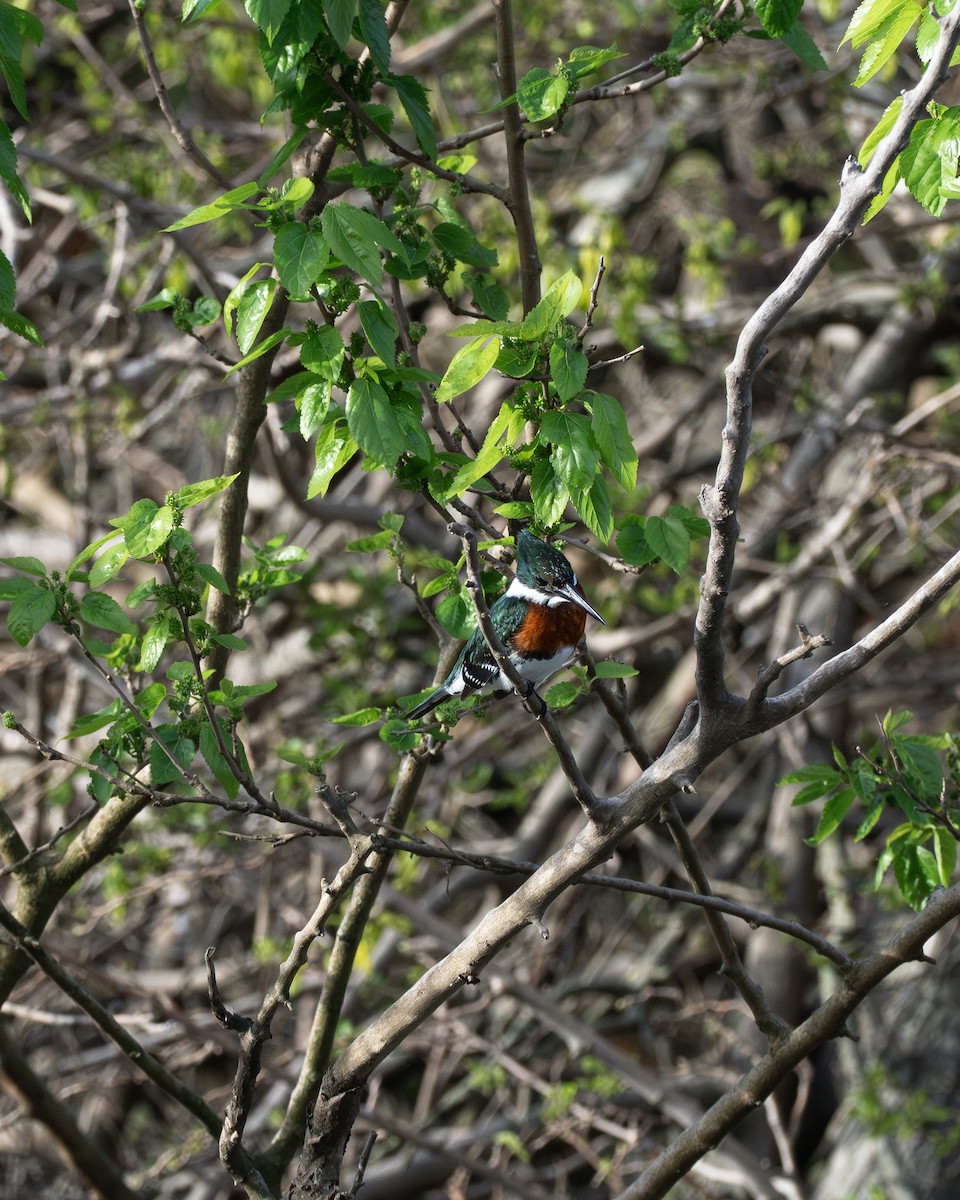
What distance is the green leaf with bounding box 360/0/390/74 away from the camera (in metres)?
2.08

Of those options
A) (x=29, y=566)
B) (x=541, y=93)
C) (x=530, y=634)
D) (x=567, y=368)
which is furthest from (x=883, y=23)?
(x=29, y=566)

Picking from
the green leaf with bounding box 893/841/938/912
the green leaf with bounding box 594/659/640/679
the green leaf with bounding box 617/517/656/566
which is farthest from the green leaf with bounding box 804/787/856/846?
the green leaf with bounding box 617/517/656/566

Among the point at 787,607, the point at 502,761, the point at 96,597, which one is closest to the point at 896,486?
the point at 787,607

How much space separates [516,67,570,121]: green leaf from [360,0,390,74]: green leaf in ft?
0.90

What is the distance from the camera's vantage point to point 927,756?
7.79 ft

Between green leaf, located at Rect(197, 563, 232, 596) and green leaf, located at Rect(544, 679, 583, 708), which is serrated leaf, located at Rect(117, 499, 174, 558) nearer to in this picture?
green leaf, located at Rect(197, 563, 232, 596)

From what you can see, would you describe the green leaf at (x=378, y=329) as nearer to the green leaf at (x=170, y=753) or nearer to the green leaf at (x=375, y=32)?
the green leaf at (x=375, y=32)

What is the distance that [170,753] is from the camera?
209 centimetres

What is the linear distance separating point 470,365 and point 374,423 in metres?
0.18

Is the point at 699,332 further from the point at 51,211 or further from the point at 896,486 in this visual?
the point at 51,211

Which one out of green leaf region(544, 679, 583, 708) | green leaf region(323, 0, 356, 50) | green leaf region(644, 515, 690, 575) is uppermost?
green leaf region(323, 0, 356, 50)

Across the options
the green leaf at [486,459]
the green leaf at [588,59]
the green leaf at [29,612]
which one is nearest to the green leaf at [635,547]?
the green leaf at [486,459]

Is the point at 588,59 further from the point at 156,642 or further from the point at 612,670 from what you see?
the point at 156,642

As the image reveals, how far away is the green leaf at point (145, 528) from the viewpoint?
1.88m
